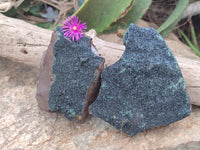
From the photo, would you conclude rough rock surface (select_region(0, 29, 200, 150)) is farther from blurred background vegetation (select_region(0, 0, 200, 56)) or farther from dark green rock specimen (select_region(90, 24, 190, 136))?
blurred background vegetation (select_region(0, 0, 200, 56))

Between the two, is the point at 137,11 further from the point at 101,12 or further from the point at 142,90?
the point at 142,90

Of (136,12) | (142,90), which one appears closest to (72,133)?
(142,90)

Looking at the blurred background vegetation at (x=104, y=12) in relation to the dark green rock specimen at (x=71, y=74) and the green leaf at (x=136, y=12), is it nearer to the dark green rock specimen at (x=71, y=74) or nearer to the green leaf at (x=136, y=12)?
the green leaf at (x=136, y=12)

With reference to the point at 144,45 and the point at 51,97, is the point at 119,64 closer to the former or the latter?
the point at 144,45

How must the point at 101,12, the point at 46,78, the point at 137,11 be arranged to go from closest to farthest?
the point at 46,78 → the point at 101,12 → the point at 137,11

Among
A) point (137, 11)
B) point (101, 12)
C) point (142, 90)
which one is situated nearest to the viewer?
point (142, 90)

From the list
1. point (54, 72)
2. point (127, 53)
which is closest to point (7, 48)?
point (54, 72)

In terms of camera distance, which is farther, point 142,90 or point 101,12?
point 101,12
